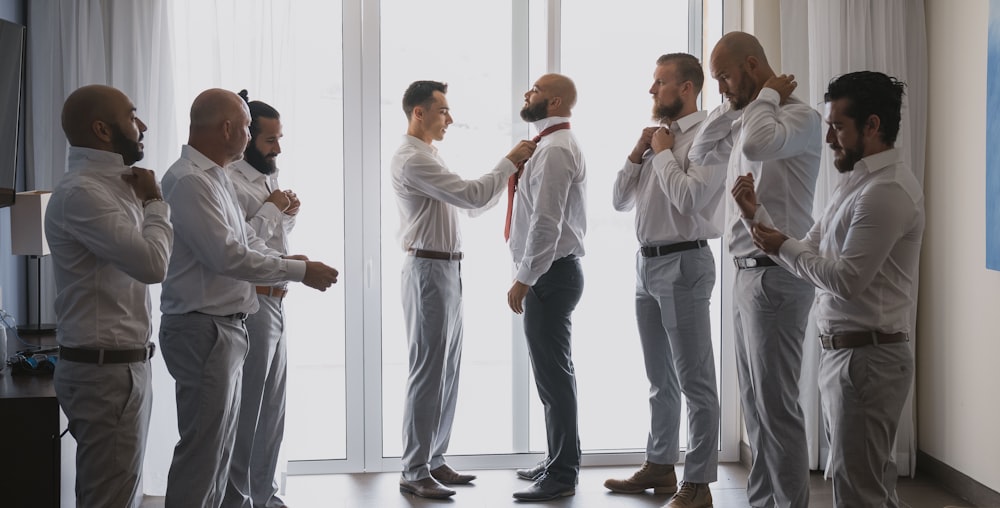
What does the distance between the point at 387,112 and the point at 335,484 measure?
1.83 meters

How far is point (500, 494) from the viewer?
165 inches

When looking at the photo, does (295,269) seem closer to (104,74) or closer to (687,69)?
(104,74)

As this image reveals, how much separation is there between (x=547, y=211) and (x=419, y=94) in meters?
0.86

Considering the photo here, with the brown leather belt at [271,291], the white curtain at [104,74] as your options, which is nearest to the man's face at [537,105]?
the brown leather belt at [271,291]

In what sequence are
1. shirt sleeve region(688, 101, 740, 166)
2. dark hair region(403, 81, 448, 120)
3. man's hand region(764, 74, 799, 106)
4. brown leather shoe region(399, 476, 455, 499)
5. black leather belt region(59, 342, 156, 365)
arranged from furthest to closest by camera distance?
1. dark hair region(403, 81, 448, 120)
2. brown leather shoe region(399, 476, 455, 499)
3. shirt sleeve region(688, 101, 740, 166)
4. man's hand region(764, 74, 799, 106)
5. black leather belt region(59, 342, 156, 365)

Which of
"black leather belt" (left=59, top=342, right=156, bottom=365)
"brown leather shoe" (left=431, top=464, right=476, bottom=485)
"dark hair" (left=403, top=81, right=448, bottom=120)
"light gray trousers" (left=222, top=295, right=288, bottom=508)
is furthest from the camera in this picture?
"brown leather shoe" (left=431, top=464, right=476, bottom=485)

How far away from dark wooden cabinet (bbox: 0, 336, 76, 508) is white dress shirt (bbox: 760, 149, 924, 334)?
2253mm

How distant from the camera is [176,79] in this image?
13.7 feet

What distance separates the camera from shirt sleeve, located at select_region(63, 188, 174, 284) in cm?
250

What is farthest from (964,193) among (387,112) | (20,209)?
(20,209)

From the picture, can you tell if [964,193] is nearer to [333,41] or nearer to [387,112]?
[387,112]

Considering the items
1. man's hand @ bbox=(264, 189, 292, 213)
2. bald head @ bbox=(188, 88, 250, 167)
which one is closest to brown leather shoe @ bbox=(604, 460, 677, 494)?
man's hand @ bbox=(264, 189, 292, 213)

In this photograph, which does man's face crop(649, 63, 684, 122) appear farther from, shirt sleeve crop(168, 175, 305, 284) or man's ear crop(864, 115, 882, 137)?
shirt sleeve crop(168, 175, 305, 284)

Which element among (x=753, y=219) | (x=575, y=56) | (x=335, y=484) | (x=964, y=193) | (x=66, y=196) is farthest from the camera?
(x=575, y=56)
